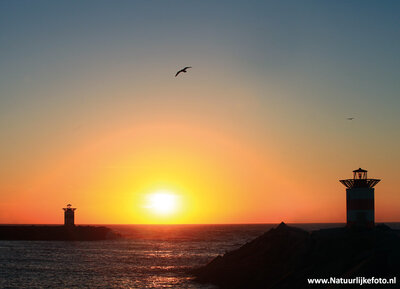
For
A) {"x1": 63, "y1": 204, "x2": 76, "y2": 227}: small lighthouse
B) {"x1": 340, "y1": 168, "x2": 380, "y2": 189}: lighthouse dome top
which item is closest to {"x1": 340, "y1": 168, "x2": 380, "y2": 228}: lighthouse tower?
{"x1": 340, "y1": 168, "x2": 380, "y2": 189}: lighthouse dome top

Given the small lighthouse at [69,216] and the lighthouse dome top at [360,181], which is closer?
the lighthouse dome top at [360,181]

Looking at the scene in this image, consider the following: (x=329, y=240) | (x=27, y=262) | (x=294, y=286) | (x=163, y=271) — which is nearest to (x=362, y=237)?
(x=329, y=240)

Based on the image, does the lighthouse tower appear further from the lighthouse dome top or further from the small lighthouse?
the small lighthouse

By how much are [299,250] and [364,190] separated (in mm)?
7547

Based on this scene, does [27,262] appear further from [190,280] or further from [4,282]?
[190,280]

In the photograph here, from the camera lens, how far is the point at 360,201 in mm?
37625

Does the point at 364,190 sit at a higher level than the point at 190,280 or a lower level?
higher

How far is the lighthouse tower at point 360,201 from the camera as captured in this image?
3716 centimetres

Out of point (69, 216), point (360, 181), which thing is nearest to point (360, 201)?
point (360, 181)

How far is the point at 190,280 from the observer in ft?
141

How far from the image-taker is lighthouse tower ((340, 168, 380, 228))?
37.2 metres

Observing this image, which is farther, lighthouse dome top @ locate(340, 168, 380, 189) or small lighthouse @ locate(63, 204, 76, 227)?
small lighthouse @ locate(63, 204, 76, 227)

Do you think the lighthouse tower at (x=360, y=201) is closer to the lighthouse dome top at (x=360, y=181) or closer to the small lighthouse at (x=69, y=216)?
the lighthouse dome top at (x=360, y=181)

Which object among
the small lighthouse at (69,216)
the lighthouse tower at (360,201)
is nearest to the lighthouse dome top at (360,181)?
the lighthouse tower at (360,201)
